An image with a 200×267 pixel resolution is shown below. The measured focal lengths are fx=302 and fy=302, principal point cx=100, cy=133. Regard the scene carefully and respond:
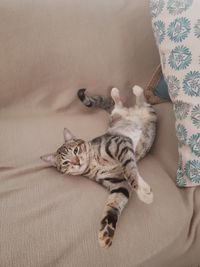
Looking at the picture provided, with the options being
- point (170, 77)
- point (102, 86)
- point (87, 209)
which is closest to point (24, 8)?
point (102, 86)

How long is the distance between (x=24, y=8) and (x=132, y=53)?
0.47 meters

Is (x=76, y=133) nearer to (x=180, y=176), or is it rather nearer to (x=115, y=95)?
(x=115, y=95)

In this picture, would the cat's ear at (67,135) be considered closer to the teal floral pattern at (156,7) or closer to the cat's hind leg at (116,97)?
the cat's hind leg at (116,97)

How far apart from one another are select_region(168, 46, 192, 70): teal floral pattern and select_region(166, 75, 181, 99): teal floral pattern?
3cm

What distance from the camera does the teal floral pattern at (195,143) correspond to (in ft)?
3.01

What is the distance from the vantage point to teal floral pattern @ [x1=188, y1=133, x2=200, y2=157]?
36.1 inches

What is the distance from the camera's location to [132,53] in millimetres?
1276

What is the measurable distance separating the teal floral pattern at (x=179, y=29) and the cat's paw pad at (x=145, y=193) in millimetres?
463

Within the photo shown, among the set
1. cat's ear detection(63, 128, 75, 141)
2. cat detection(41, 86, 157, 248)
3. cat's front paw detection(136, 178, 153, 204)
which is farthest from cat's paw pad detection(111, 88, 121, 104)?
cat's front paw detection(136, 178, 153, 204)

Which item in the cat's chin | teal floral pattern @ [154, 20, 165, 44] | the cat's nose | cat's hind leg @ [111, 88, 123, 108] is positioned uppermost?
teal floral pattern @ [154, 20, 165, 44]

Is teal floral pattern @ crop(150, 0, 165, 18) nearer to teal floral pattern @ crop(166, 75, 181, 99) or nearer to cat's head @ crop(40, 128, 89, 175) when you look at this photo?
teal floral pattern @ crop(166, 75, 181, 99)

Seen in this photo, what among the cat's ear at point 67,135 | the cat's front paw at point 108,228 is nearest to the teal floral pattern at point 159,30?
the cat's ear at point 67,135

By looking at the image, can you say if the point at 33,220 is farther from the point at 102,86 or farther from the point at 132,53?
the point at 132,53

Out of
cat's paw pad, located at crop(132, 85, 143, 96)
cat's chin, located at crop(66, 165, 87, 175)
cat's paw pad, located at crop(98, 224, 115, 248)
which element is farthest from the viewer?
cat's paw pad, located at crop(132, 85, 143, 96)
